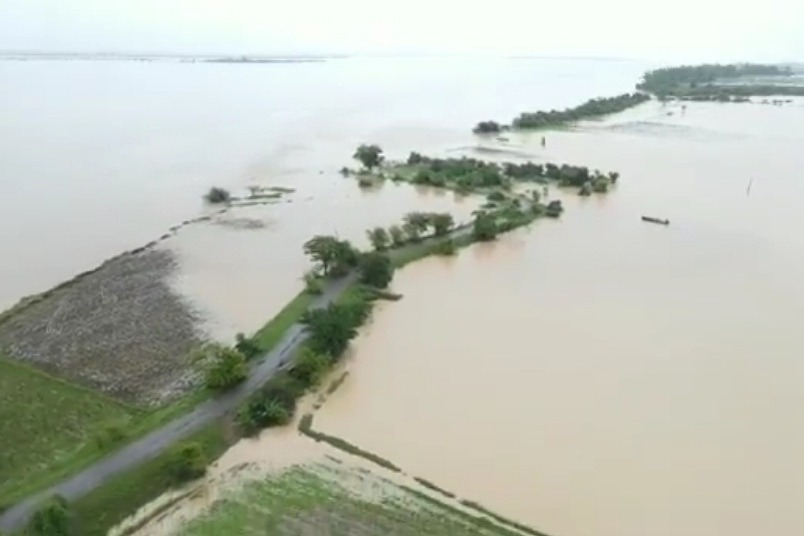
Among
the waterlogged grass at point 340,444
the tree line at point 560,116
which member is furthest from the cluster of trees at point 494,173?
the waterlogged grass at point 340,444

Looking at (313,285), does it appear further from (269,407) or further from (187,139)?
(187,139)

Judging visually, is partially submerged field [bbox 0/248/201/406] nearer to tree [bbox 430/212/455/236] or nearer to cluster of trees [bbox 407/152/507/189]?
tree [bbox 430/212/455/236]

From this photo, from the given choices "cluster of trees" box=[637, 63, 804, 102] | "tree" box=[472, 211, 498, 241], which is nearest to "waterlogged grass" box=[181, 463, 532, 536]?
"tree" box=[472, 211, 498, 241]

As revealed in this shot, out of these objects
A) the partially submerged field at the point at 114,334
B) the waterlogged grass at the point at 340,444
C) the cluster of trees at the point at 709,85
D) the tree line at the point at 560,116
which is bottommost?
the waterlogged grass at the point at 340,444

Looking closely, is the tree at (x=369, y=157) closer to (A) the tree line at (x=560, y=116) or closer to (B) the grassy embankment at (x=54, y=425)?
(A) the tree line at (x=560, y=116)

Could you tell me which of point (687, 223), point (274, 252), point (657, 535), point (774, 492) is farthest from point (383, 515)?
point (687, 223)

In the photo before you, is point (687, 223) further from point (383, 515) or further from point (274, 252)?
point (383, 515)
